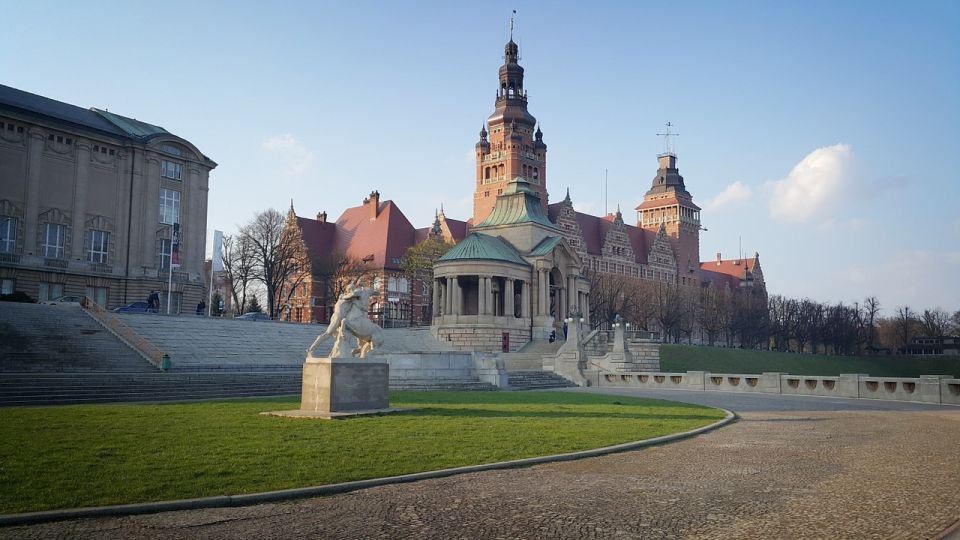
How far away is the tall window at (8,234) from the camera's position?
2109 inches

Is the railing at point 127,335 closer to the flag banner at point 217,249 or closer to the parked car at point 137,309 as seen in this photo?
the parked car at point 137,309

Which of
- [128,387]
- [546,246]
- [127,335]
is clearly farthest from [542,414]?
[546,246]

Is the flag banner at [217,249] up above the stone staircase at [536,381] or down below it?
above

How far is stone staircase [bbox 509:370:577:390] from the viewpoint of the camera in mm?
37969

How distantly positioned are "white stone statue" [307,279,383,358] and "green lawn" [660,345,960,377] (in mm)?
49189

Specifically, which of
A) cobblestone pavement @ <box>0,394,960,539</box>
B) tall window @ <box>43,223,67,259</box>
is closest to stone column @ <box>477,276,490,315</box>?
tall window @ <box>43,223,67,259</box>

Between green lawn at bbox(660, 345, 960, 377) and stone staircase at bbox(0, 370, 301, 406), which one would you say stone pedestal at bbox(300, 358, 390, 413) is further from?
green lawn at bbox(660, 345, 960, 377)

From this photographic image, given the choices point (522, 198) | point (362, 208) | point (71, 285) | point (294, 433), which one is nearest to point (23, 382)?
point (294, 433)

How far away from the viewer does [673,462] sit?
12852 millimetres

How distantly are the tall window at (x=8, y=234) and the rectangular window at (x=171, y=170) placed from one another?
40.3 feet

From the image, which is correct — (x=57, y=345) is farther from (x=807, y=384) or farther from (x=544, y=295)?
(x=544, y=295)

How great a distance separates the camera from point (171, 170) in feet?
A: 210

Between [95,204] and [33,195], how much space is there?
15.0 ft

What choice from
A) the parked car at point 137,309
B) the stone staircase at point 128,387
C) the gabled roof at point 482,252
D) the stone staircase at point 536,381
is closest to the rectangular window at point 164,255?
the parked car at point 137,309
